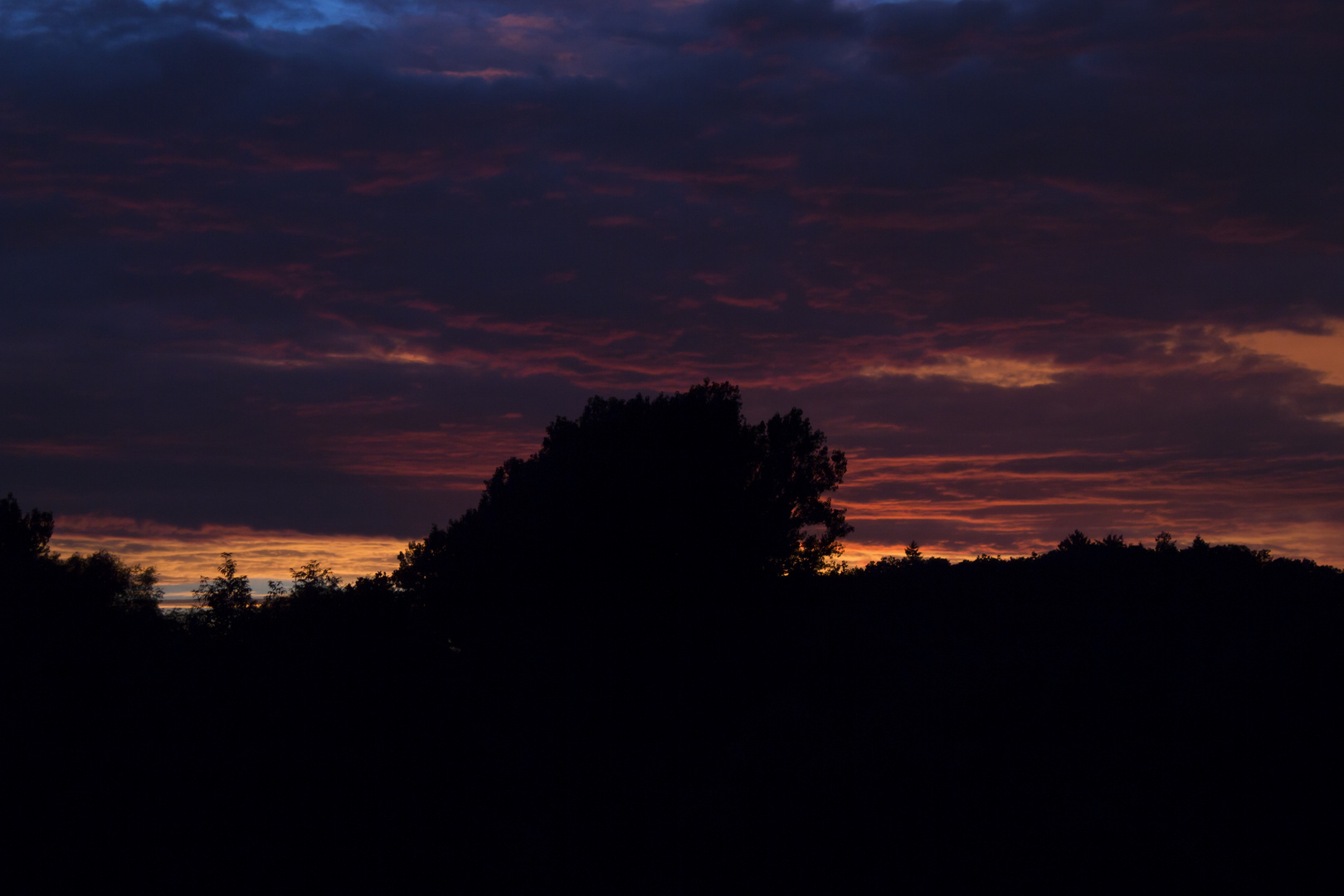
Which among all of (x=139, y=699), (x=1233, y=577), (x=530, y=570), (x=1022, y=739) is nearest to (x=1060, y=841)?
(x=1022, y=739)

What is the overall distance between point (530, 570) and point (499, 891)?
48.9 feet

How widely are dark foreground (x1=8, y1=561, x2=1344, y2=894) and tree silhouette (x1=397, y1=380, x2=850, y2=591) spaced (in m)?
1.69

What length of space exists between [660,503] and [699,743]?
9654mm

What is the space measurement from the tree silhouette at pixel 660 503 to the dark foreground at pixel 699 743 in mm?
1687

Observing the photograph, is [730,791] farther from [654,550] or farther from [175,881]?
[175,881]

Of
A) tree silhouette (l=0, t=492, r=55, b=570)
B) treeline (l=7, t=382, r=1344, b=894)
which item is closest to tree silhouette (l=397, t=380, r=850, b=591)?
treeline (l=7, t=382, r=1344, b=894)

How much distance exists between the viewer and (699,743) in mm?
34125

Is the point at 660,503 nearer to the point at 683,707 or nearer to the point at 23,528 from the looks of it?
the point at 683,707

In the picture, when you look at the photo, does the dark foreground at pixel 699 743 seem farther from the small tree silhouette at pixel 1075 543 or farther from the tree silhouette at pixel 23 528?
the tree silhouette at pixel 23 528

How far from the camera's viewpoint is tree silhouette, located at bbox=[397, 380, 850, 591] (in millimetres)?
38125

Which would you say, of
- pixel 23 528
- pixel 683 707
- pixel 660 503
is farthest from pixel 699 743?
pixel 23 528

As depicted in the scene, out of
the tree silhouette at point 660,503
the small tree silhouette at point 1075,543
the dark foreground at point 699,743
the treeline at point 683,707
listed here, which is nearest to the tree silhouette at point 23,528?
the treeline at point 683,707

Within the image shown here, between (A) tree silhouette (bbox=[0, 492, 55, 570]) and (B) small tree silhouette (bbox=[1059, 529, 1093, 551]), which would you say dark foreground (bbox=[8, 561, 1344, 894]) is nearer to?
(B) small tree silhouette (bbox=[1059, 529, 1093, 551])

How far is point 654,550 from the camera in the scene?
125 ft
